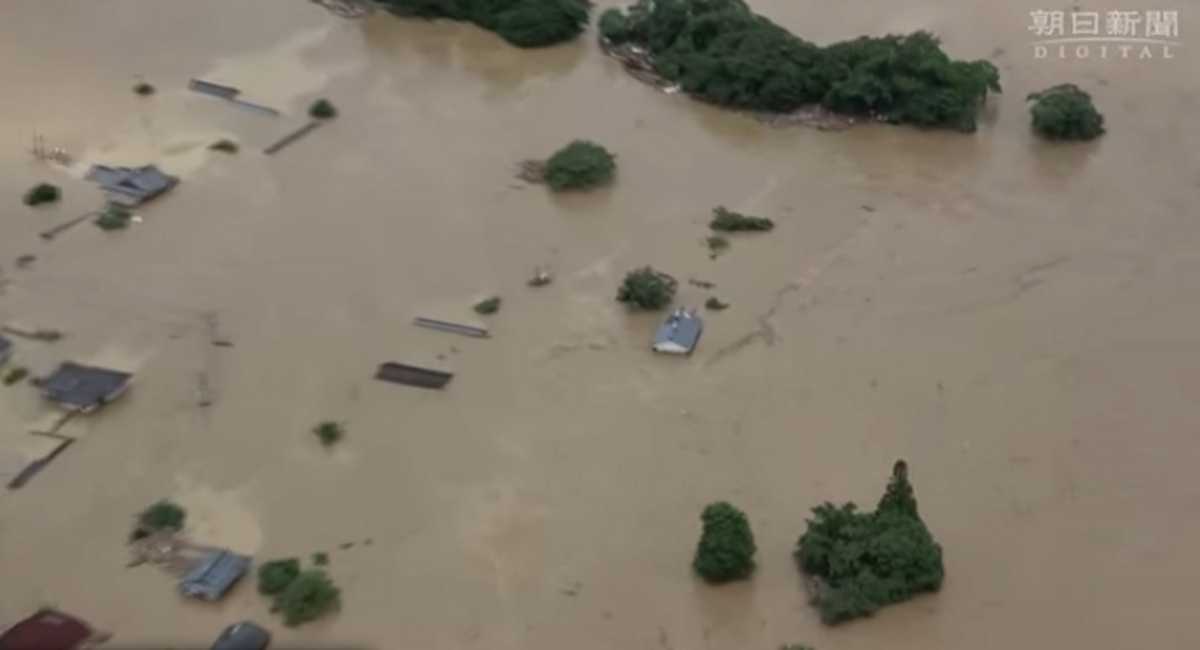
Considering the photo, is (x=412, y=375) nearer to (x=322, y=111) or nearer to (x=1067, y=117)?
(x=322, y=111)

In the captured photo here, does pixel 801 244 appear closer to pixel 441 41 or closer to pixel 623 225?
pixel 623 225

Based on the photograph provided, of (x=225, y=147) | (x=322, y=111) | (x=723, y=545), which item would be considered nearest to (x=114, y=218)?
(x=225, y=147)

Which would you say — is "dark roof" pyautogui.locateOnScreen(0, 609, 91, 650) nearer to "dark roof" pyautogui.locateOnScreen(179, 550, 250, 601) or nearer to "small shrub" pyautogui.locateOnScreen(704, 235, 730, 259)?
"dark roof" pyautogui.locateOnScreen(179, 550, 250, 601)

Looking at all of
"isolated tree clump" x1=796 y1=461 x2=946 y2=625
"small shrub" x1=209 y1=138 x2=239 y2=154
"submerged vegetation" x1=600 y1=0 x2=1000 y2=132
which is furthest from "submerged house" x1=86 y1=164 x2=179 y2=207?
"isolated tree clump" x1=796 y1=461 x2=946 y2=625

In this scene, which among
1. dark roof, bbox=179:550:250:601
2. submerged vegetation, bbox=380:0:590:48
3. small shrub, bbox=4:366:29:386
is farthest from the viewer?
submerged vegetation, bbox=380:0:590:48

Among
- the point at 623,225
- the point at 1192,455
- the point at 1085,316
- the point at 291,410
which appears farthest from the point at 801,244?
the point at 291,410
